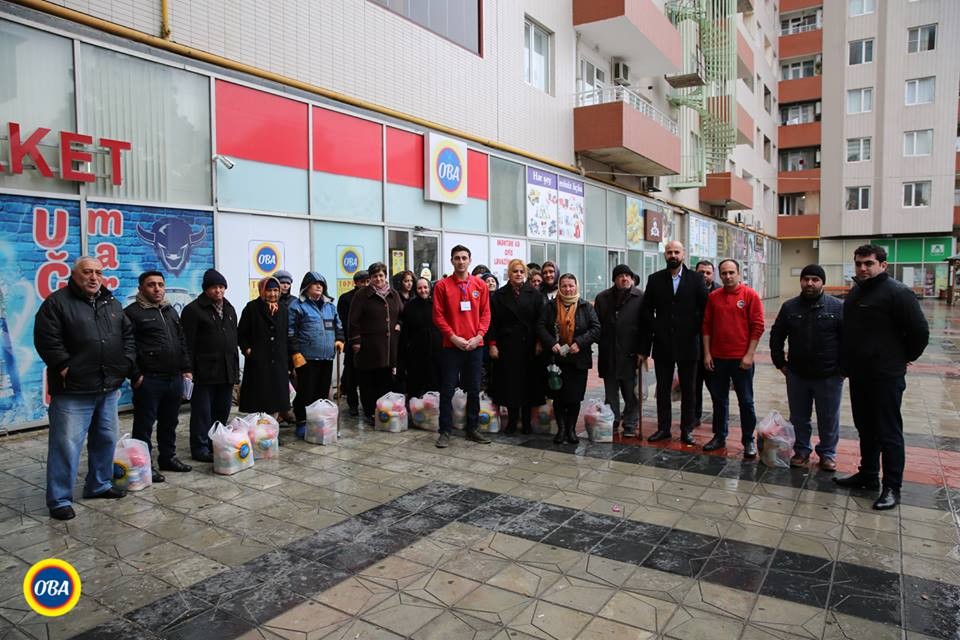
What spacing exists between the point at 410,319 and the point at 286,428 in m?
1.91

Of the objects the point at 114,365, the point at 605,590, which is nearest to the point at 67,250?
the point at 114,365

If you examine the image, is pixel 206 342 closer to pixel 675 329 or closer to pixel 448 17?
pixel 675 329

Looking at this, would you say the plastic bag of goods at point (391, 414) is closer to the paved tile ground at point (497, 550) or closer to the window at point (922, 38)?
the paved tile ground at point (497, 550)

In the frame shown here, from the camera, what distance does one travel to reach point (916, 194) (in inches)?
1426

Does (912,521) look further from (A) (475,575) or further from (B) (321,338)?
(B) (321,338)

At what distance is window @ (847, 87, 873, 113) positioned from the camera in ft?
122

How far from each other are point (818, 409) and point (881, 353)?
99 cm

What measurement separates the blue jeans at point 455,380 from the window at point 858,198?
38704 mm

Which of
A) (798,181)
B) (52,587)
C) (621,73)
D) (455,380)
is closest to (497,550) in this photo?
(52,587)

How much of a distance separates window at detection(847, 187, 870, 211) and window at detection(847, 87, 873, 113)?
4.55 meters

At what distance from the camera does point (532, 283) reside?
7.24 meters

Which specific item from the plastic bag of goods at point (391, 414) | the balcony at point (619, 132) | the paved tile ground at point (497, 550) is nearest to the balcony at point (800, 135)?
the balcony at point (619, 132)

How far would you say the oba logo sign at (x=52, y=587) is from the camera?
334cm

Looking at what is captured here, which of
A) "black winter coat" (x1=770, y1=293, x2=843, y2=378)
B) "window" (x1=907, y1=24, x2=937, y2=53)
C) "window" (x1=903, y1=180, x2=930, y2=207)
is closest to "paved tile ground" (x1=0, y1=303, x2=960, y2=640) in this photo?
"black winter coat" (x1=770, y1=293, x2=843, y2=378)
